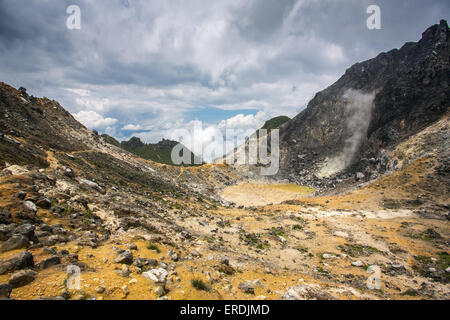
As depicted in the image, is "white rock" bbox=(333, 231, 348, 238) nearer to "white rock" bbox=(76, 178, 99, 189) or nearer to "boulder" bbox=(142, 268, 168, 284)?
"boulder" bbox=(142, 268, 168, 284)

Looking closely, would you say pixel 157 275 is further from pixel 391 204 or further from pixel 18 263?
pixel 391 204

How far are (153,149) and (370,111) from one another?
323ft

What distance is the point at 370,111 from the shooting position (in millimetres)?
54531

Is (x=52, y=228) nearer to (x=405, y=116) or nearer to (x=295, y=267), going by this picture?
(x=295, y=267)

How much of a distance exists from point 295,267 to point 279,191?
127ft

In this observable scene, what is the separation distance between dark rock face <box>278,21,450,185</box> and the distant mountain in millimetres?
58915

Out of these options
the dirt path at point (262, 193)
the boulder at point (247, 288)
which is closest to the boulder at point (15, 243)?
the boulder at point (247, 288)

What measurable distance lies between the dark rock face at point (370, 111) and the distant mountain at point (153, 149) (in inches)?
2320

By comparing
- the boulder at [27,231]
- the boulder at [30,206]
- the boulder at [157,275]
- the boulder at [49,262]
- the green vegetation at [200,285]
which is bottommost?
the green vegetation at [200,285]

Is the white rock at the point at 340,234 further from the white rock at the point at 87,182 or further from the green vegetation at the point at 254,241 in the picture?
the white rock at the point at 87,182

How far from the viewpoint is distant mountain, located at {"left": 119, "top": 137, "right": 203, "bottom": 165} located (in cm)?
10038

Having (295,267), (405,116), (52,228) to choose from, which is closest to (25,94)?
(52,228)

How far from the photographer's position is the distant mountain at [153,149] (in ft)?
329
